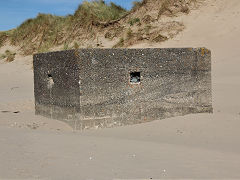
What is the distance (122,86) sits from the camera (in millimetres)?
7391

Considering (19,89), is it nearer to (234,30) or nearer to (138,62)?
(234,30)

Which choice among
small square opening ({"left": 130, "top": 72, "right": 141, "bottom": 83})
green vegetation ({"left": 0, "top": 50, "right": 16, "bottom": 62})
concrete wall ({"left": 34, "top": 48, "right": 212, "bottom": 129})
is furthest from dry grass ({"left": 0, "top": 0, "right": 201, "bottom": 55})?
small square opening ({"left": 130, "top": 72, "right": 141, "bottom": 83})

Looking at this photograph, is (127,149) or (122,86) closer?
(127,149)

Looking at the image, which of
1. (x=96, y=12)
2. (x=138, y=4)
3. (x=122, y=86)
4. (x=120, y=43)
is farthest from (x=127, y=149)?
(x=96, y=12)

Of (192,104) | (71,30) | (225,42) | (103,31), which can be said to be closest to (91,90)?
(192,104)

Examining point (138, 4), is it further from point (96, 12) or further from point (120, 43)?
point (96, 12)

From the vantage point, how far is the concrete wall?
23.3 ft

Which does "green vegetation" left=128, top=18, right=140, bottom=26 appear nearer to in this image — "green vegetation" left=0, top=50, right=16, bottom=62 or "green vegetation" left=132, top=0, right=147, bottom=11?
"green vegetation" left=132, top=0, right=147, bottom=11

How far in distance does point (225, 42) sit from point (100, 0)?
11.0 meters

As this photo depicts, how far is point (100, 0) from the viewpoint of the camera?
24.5 m

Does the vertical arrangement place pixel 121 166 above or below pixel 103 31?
A: below

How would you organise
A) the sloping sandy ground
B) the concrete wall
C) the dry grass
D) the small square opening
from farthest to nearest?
1. the dry grass
2. the small square opening
3. the concrete wall
4. the sloping sandy ground

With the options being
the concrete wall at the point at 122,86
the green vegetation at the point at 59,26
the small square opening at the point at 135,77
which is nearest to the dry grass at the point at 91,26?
the green vegetation at the point at 59,26

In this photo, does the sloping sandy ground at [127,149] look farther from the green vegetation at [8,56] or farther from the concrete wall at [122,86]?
the green vegetation at [8,56]
